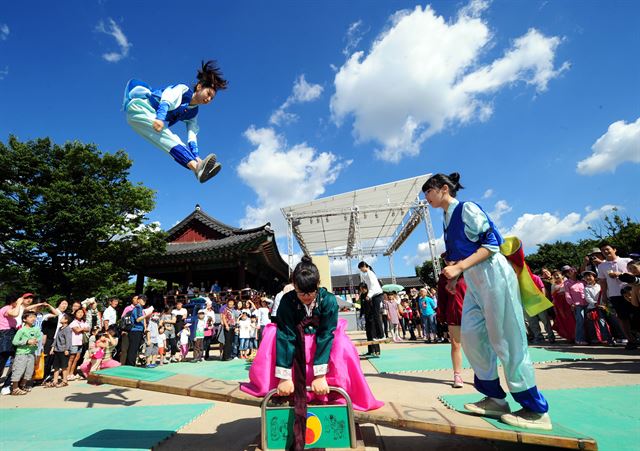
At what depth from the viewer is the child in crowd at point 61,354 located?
594 centimetres

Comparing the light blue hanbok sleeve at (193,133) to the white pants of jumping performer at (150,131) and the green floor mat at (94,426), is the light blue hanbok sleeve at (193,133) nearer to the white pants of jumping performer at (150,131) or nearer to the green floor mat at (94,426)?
the white pants of jumping performer at (150,131)

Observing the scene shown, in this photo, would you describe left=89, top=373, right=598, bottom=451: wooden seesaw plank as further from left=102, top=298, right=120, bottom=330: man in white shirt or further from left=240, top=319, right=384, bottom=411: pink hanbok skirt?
left=102, top=298, right=120, bottom=330: man in white shirt

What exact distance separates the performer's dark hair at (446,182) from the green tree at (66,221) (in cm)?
1484

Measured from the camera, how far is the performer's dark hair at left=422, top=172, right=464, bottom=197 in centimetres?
269

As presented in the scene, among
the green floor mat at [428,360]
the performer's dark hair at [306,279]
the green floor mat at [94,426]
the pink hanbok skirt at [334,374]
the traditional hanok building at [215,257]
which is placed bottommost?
the green floor mat at [94,426]

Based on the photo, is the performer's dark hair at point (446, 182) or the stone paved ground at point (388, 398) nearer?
the stone paved ground at point (388, 398)

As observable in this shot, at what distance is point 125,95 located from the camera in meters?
3.77

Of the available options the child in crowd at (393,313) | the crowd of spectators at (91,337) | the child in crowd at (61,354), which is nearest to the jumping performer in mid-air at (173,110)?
the crowd of spectators at (91,337)

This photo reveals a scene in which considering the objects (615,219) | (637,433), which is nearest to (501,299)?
(637,433)

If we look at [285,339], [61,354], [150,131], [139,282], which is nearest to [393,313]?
[61,354]

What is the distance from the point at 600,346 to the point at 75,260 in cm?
1801

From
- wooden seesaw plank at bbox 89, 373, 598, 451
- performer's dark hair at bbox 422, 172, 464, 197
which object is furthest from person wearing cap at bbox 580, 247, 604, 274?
wooden seesaw plank at bbox 89, 373, 598, 451

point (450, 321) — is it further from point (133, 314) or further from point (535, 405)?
point (133, 314)

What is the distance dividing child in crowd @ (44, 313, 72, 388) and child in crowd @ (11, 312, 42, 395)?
0.40 m
